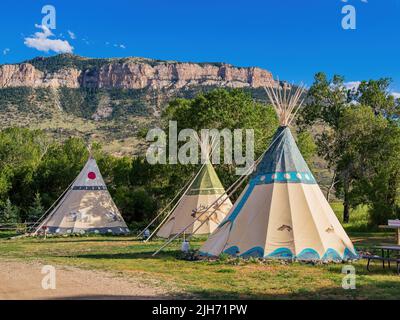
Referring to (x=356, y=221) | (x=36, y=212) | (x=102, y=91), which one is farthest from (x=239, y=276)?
(x=102, y=91)

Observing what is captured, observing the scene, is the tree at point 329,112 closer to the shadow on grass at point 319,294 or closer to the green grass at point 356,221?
the green grass at point 356,221

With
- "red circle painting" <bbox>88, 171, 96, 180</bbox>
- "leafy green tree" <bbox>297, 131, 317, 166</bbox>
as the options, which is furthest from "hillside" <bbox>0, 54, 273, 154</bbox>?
"red circle painting" <bbox>88, 171, 96, 180</bbox>

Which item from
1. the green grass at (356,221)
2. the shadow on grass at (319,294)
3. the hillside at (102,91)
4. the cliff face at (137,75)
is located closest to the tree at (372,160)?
the green grass at (356,221)

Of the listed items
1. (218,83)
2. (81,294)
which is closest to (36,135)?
(81,294)

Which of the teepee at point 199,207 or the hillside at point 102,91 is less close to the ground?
the hillside at point 102,91

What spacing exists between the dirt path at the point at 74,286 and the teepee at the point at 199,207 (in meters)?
11.0

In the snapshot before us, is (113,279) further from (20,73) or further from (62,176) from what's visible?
(20,73)

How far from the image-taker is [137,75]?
119 m

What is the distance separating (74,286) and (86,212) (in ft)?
60.2

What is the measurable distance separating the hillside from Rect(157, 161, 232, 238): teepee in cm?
4682

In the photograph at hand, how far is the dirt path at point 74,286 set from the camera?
8.59m

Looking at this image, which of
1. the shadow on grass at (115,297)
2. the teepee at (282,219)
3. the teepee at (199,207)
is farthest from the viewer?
the teepee at (199,207)

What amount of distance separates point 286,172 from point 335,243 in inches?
98.3

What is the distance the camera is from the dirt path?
28.2 ft
